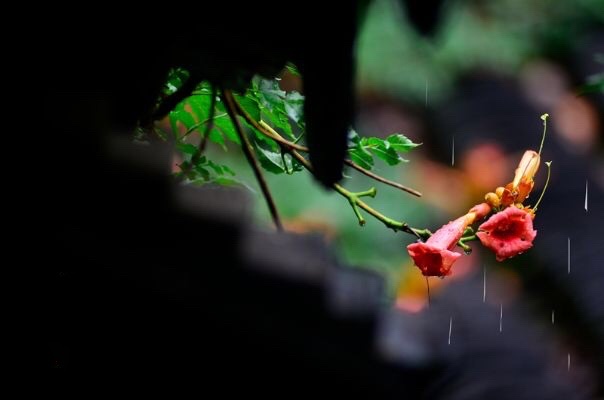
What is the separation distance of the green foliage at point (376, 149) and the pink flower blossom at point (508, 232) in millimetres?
116

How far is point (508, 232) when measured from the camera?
871 mm

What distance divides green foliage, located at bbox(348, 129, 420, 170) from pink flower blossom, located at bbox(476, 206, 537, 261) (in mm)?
116

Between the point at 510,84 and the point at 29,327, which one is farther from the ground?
the point at 510,84

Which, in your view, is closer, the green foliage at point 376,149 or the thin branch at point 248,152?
the thin branch at point 248,152

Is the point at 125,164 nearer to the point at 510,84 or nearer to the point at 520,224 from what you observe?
the point at 520,224

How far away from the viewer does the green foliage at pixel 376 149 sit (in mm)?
882

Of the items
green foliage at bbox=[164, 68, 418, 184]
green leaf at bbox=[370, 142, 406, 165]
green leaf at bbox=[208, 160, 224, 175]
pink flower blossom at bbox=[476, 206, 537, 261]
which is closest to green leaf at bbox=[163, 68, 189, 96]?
green foliage at bbox=[164, 68, 418, 184]

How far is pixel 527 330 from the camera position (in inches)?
72.9

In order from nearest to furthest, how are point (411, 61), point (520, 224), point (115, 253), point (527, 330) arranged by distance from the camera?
point (115, 253), point (520, 224), point (527, 330), point (411, 61)

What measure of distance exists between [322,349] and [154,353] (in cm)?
11

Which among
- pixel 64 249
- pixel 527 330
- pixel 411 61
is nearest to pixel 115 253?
pixel 64 249

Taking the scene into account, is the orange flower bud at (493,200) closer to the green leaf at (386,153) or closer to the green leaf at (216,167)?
the green leaf at (386,153)

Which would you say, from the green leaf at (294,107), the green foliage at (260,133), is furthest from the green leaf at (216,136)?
the green leaf at (294,107)

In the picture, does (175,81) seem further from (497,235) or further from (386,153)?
(497,235)
